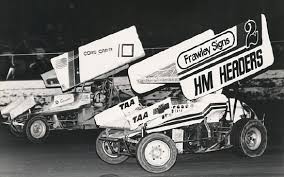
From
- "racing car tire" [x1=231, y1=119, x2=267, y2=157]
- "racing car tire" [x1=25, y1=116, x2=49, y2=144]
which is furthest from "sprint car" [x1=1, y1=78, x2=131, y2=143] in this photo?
"racing car tire" [x1=231, y1=119, x2=267, y2=157]

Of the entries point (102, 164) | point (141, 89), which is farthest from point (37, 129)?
point (141, 89)

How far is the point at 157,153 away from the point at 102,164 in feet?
4.23

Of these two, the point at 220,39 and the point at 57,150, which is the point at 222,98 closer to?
the point at 220,39

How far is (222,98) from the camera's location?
6.80m

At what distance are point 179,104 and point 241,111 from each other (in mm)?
1207

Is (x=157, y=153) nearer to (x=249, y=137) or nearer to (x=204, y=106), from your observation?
(x=204, y=106)

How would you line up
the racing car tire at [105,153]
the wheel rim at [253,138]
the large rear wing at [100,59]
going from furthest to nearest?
the large rear wing at [100,59]
the racing car tire at [105,153]
the wheel rim at [253,138]

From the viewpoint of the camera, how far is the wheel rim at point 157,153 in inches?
243

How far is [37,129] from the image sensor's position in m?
9.67

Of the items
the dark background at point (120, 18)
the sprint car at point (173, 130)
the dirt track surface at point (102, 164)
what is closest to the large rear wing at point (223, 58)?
the sprint car at point (173, 130)

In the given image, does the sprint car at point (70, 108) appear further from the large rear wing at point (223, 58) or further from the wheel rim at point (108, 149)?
the large rear wing at point (223, 58)

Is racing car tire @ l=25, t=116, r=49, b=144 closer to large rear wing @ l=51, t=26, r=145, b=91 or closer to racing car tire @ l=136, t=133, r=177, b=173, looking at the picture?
large rear wing @ l=51, t=26, r=145, b=91

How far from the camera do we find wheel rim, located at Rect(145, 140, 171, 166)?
6.17 m

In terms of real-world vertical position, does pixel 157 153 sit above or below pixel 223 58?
below
